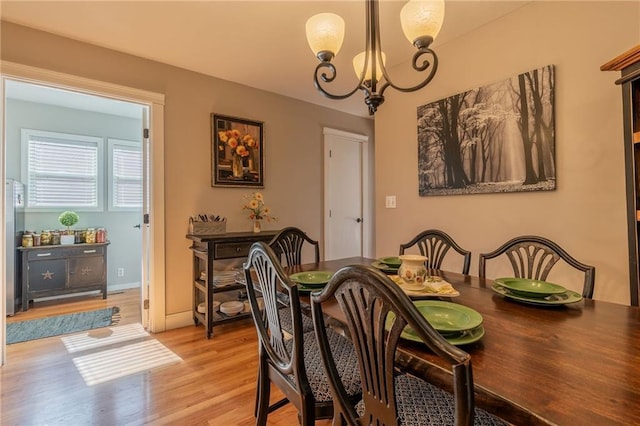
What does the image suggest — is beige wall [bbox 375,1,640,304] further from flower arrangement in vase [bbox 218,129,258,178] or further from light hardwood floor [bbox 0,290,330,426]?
flower arrangement in vase [bbox 218,129,258,178]

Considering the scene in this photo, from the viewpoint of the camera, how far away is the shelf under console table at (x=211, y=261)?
2.60m

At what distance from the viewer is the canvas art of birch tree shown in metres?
1.91

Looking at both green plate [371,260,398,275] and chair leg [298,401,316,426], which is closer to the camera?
chair leg [298,401,316,426]

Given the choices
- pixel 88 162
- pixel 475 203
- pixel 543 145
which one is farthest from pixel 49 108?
pixel 543 145

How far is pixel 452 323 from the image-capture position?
890mm

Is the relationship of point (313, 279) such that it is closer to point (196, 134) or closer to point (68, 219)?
point (196, 134)

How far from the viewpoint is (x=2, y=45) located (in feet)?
6.87

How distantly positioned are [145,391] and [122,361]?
0.51m

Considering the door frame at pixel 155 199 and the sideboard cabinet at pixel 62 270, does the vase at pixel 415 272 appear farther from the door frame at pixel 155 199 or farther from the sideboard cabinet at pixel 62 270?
the sideboard cabinet at pixel 62 270

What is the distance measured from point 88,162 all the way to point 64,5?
8.71 ft

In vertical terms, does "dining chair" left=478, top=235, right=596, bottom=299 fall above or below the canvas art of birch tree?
below

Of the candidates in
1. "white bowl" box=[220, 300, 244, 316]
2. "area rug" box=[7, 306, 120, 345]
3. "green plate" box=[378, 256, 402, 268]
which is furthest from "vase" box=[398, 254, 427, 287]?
"area rug" box=[7, 306, 120, 345]

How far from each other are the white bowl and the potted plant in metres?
2.33

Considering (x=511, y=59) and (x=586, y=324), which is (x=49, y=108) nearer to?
(x=511, y=59)
